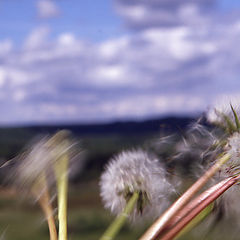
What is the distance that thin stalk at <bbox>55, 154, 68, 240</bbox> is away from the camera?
47cm

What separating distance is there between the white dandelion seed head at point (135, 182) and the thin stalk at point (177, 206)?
0.30 feet

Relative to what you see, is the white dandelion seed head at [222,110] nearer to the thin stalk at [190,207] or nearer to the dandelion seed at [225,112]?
the dandelion seed at [225,112]

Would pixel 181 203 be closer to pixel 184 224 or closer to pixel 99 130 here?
pixel 184 224

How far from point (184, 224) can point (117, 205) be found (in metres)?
0.19

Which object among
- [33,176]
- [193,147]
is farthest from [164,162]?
[33,176]

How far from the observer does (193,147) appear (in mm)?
584

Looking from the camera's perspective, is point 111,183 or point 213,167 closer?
point 213,167

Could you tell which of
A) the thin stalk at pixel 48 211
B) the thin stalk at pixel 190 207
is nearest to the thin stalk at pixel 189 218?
the thin stalk at pixel 190 207

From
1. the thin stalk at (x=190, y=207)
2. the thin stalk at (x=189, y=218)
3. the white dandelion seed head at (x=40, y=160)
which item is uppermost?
the white dandelion seed head at (x=40, y=160)

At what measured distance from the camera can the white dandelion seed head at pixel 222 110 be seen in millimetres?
549

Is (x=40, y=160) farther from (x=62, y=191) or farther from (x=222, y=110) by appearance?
(x=222, y=110)

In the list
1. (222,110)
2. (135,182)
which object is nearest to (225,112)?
(222,110)

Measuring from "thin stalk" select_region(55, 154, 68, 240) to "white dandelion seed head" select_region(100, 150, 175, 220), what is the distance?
0.08m

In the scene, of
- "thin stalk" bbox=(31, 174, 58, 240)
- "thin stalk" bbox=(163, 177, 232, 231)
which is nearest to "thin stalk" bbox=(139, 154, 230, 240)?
"thin stalk" bbox=(163, 177, 232, 231)
